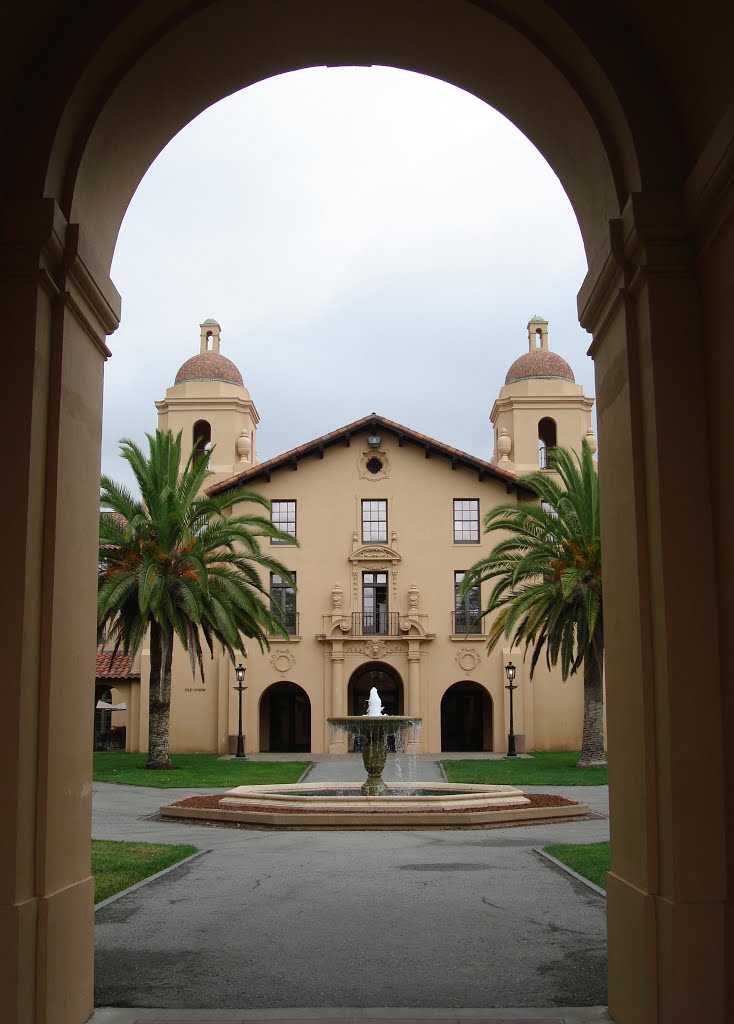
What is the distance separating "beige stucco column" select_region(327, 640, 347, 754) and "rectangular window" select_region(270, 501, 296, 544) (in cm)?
518

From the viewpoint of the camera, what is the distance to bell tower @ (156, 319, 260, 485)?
48094mm

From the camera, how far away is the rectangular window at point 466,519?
4534cm

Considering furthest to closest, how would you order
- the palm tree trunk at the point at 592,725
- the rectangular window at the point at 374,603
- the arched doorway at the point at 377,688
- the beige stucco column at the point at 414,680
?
the arched doorway at the point at 377,688, the rectangular window at the point at 374,603, the beige stucco column at the point at 414,680, the palm tree trunk at the point at 592,725

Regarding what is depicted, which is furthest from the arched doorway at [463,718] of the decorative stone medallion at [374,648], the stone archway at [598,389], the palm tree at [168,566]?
the stone archway at [598,389]

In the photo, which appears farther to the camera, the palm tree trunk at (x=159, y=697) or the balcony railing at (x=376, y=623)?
the balcony railing at (x=376, y=623)

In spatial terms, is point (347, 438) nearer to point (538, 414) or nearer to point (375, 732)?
point (538, 414)

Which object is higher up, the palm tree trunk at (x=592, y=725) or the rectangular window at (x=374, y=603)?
the rectangular window at (x=374, y=603)

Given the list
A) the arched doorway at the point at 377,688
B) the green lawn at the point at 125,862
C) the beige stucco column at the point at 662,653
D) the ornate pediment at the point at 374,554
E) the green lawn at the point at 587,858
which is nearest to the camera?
the beige stucco column at the point at 662,653

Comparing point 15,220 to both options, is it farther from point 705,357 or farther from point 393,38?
point 705,357

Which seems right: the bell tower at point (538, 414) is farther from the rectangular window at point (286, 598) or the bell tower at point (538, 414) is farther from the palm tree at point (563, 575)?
the palm tree at point (563, 575)

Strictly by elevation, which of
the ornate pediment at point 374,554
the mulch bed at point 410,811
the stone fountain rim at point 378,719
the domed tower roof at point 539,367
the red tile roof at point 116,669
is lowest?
the mulch bed at point 410,811

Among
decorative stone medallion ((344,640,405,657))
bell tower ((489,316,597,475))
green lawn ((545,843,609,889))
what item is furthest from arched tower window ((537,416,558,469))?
green lawn ((545,843,609,889))

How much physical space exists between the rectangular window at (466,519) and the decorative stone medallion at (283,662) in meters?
8.09

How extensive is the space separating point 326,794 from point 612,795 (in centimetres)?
1764
